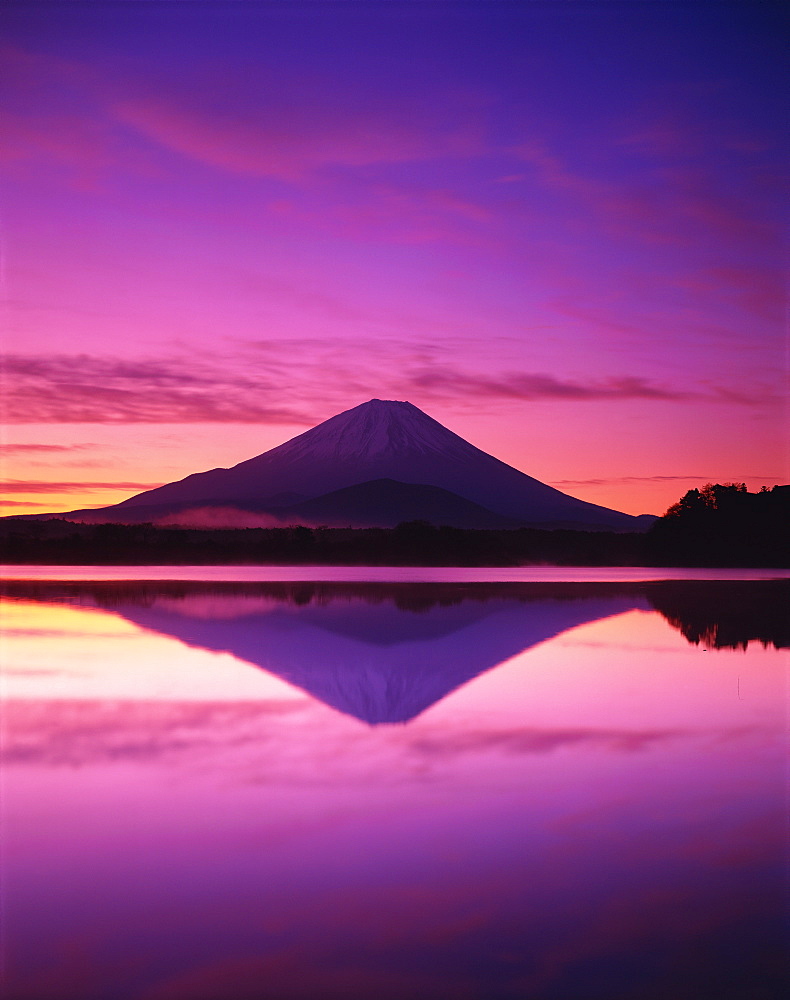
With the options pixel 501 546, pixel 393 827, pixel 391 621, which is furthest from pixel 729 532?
pixel 393 827

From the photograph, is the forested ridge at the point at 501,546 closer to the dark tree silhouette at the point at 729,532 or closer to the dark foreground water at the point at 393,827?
the dark tree silhouette at the point at 729,532

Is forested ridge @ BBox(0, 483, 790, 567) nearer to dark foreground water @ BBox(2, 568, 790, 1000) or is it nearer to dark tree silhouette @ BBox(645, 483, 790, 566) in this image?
dark tree silhouette @ BBox(645, 483, 790, 566)

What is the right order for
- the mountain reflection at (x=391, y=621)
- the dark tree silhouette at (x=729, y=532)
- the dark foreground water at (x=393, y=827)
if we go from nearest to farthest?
the dark foreground water at (x=393, y=827) → the mountain reflection at (x=391, y=621) → the dark tree silhouette at (x=729, y=532)

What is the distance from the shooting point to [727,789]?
8555mm

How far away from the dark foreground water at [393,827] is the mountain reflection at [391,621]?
18cm

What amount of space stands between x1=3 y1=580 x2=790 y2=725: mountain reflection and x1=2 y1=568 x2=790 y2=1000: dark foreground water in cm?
18

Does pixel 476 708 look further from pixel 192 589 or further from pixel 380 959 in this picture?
pixel 192 589

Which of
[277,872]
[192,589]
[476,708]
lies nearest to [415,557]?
[192,589]

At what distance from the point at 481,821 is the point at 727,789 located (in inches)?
93.5

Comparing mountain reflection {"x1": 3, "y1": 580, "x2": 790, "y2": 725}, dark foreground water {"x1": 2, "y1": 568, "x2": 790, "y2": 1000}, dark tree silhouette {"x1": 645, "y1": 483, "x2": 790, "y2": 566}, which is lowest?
dark foreground water {"x1": 2, "y1": 568, "x2": 790, "y2": 1000}

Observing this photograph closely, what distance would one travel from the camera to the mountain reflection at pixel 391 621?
14.6 metres

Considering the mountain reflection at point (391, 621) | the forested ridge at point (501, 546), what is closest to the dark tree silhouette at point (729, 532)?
the forested ridge at point (501, 546)

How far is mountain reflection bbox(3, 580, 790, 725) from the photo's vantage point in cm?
1460

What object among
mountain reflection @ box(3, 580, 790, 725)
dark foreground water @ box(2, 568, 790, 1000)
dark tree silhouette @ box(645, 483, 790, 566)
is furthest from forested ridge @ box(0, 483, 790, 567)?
dark foreground water @ box(2, 568, 790, 1000)
